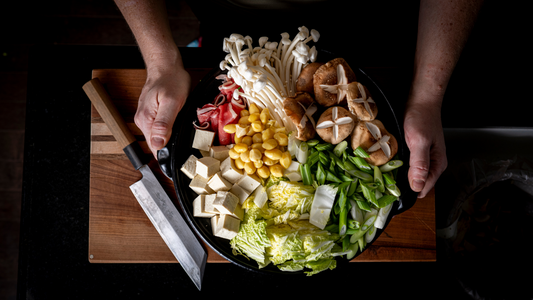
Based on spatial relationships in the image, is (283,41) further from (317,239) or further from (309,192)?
(317,239)

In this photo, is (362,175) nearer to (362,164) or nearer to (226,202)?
(362,164)

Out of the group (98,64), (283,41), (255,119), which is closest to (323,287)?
(255,119)

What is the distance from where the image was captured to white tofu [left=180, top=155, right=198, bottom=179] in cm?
129

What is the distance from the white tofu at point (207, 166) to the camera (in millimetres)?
1238

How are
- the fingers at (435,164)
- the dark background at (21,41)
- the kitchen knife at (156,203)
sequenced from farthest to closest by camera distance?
the dark background at (21,41) < the kitchen knife at (156,203) < the fingers at (435,164)

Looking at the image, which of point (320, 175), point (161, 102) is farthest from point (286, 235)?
point (161, 102)

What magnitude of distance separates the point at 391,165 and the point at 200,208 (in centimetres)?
85

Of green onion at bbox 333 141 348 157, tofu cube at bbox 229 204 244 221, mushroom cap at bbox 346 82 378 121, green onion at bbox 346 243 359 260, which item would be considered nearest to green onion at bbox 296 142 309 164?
green onion at bbox 333 141 348 157

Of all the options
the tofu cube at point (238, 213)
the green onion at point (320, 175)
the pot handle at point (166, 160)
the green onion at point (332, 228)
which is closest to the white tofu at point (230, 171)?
the tofu cube at point (238, 213)

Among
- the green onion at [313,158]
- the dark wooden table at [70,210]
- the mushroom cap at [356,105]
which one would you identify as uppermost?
the mushroom cap at [356,105]

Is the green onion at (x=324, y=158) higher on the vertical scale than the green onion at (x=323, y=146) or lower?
lower

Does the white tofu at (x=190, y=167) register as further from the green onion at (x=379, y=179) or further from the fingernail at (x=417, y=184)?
the fingernail at (x=417, y=184)

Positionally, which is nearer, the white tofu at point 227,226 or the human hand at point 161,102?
the white tofu at point 227,226

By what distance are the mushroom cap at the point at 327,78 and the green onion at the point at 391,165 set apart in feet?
1.07
